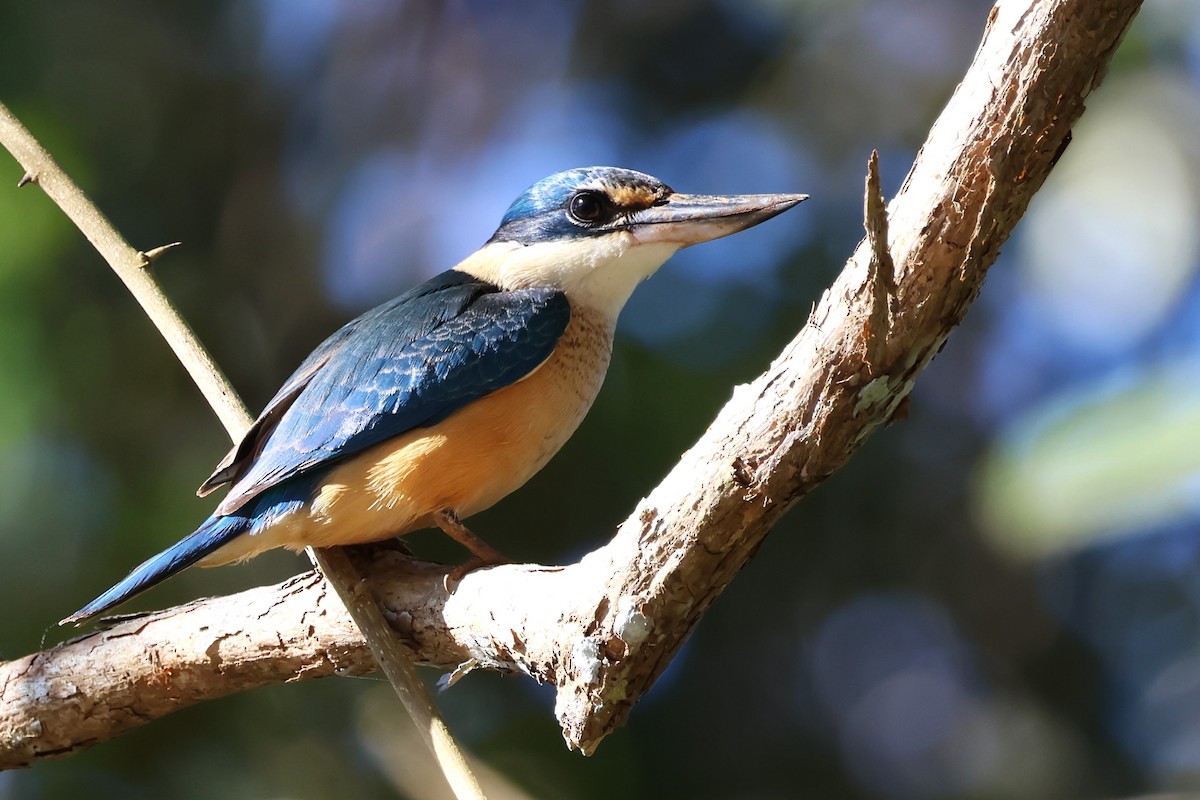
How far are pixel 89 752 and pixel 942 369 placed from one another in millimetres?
3843

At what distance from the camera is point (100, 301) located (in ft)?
14.8

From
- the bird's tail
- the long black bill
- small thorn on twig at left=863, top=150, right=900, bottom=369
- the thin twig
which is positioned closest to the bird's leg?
the thin twig

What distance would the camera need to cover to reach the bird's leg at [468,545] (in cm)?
268

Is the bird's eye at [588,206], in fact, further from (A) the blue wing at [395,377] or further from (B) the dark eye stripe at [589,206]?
(A) the blue wing at [395,377]

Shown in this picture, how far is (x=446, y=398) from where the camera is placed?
9.35 feet

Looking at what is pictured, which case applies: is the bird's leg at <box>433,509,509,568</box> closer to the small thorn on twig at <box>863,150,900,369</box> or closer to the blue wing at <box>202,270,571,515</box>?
the blue wing at <box>202,270,571,515</box>

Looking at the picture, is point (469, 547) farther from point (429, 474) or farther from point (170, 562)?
point (170, 562)

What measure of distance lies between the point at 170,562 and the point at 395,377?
0.69 metres

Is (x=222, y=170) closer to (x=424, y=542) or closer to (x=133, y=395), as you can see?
(x=133, y=395)

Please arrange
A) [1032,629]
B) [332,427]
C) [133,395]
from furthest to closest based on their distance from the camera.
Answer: [1032,629] < [133,395] < [332,427]

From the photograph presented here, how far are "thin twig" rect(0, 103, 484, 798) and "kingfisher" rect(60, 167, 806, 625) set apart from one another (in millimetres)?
110

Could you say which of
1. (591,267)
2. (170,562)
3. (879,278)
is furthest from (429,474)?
(879,278)

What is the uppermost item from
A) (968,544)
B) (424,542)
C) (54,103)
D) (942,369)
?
(54,103)

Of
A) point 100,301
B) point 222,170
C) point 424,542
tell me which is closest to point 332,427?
point 424,542
